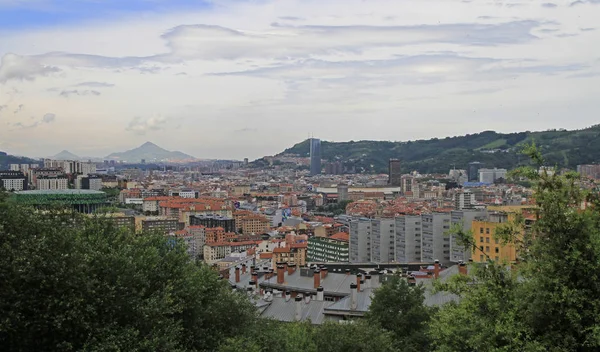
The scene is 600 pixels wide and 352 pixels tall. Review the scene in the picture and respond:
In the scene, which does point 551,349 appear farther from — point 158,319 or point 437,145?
point 437,145

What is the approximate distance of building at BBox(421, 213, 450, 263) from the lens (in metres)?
46.0

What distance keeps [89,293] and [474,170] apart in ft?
464

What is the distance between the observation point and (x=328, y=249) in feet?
183

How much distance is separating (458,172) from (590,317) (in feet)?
461

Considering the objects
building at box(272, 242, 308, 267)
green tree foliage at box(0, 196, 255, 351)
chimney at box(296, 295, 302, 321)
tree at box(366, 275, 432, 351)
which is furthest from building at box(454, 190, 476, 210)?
green tree foliage at box(0, 196, 255, 351)

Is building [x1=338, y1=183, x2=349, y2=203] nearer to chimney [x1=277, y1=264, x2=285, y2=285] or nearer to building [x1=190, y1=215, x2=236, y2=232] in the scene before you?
building [x1=190, y1=215, x2=236, y2=232]

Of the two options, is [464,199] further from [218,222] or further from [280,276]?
[280,276]

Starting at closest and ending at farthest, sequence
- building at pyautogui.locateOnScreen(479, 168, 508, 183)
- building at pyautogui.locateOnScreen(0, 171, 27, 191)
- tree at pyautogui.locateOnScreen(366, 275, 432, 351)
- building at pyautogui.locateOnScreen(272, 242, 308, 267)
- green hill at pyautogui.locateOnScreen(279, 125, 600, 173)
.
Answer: tree at pyautogui.locateOnScreen(366, 275, 432, 351) < building at pyautogui.locateOnScreen(272, 242, 308, 267) < building at pyautogui.locateOnScreen(0, 171, 27, 191) < green hill at pyautogui.locateOnScreen(279, 125, 600, 173) < building at pyautogui.locateOnScreen(479, 168, 508, 183)

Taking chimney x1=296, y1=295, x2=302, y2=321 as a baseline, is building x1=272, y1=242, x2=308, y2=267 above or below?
below

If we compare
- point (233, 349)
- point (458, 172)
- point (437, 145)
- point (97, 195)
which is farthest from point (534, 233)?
point (437, 145)

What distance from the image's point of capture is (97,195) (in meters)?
80.1

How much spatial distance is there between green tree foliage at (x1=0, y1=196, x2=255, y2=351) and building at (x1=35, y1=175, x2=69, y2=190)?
105121mm

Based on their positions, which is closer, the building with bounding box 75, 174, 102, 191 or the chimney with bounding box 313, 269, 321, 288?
the chimney with bounding box 313, 269, 321, 288

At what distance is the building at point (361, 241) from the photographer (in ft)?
172
